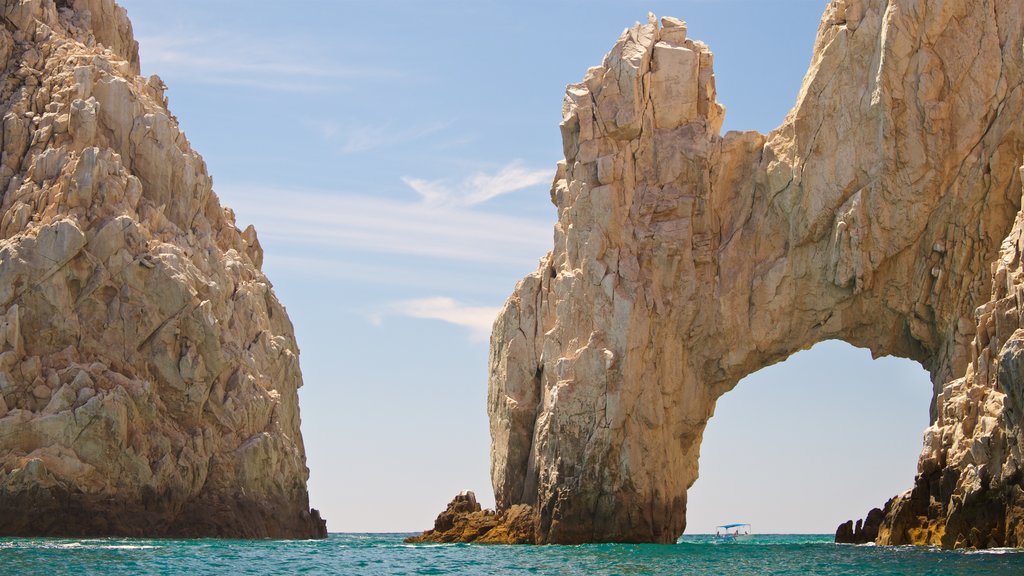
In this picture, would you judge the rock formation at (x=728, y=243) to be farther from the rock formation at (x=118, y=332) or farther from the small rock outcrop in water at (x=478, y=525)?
the rock formation at (x=118, y=332)

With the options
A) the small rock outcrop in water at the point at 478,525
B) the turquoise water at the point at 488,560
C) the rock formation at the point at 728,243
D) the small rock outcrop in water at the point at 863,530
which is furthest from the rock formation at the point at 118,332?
the small rock outcrop in water at the point at 863,530

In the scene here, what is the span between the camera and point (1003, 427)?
3584 centimetres

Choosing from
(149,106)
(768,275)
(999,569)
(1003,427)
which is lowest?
(999,569)

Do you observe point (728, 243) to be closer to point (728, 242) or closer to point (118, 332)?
point (728, 242)

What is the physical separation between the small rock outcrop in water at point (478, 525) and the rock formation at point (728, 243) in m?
0.88

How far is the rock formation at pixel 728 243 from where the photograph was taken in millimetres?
46906

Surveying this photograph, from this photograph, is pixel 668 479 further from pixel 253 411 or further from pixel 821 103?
pixel 253 411

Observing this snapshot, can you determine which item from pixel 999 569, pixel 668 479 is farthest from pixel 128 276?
pixel 999 569

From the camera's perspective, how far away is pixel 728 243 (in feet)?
174

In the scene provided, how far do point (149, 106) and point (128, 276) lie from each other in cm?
1075

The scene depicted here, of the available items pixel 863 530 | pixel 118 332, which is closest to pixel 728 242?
pixel 863 530

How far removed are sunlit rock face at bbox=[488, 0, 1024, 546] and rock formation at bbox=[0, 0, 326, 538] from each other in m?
13.1

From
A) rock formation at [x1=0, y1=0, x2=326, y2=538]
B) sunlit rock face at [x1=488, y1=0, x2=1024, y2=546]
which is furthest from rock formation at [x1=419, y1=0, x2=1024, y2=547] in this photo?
rock formation at [x1=0, y1=0, x2=326, y2=538]

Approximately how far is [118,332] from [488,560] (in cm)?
2393
